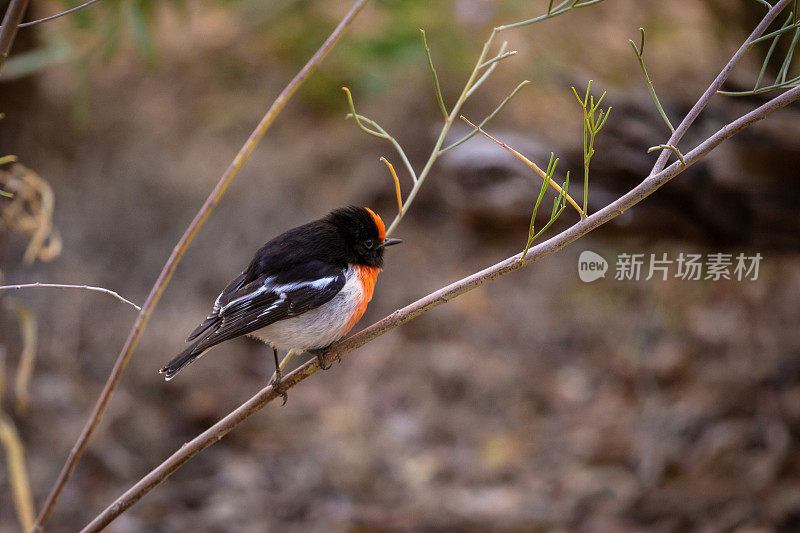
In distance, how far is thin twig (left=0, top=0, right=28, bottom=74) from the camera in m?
1.17

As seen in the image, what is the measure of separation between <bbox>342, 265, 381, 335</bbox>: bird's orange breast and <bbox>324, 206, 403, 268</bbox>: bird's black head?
0.11ft

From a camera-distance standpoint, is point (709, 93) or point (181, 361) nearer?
point (709, 93)

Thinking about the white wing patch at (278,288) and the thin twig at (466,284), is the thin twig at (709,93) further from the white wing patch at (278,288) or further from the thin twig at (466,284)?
the white wing patch at (278,288)

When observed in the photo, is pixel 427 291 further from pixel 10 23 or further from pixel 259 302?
pixel 10 23

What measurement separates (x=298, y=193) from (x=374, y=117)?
793 millimetres

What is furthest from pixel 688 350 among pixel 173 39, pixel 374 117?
pixel 173 39

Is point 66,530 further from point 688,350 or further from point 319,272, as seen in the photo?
point 688,350

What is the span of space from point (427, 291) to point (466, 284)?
3.44 metres

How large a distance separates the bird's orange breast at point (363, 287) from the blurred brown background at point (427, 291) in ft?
4.37

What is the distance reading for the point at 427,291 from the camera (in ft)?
15.4

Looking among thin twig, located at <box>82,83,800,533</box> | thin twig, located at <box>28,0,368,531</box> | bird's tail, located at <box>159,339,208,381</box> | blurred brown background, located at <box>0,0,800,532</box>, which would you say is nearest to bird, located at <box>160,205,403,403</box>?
bird's tail, located at <box>159,339,208,381</box>

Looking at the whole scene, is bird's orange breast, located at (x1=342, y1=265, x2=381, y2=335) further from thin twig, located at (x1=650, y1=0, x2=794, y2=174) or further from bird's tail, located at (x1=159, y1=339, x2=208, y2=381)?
thin twig, located at (x1=650, y1=0, x2=794, y2=174)

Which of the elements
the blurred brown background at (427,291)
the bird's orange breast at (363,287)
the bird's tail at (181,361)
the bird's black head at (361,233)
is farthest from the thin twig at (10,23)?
the blurred brown background at (427,291)

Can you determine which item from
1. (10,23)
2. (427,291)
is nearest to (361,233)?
(10,23)
